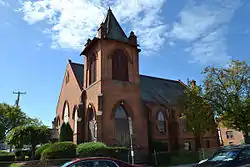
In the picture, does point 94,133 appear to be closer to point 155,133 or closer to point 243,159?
point 155,133

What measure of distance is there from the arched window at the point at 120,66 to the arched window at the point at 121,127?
11.2ft

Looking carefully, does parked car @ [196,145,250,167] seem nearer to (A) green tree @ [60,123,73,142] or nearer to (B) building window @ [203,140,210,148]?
(A) green tree @ [60,123,73,142]

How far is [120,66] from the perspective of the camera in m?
26.4

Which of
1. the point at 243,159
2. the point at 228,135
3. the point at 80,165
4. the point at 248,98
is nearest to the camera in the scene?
the point at 80,165

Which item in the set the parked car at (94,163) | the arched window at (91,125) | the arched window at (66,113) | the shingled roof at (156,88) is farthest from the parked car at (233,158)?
the arched window at (66,113)

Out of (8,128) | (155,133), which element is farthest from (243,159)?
(8,128)

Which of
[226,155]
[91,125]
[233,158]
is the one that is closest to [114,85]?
[91,125]

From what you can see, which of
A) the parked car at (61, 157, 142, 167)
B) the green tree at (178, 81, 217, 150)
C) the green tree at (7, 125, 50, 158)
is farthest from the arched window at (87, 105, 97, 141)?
the parked car at (61, 157, 142, 167)

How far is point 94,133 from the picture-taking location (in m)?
23.0

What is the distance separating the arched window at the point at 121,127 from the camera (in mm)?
23525

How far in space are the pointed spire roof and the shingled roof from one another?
7.49m

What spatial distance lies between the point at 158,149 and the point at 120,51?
11.8 m

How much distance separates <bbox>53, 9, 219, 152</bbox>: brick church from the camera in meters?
23.6

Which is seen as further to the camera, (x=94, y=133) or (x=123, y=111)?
(x=123, y=111)
